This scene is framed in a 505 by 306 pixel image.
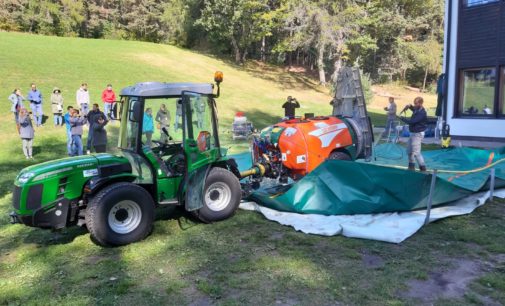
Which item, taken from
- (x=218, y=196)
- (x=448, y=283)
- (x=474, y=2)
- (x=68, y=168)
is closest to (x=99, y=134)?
(x=218, y=196)

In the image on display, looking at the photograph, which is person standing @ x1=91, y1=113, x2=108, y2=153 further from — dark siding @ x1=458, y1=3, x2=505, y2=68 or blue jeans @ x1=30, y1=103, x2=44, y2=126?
dark siding @ x1=458, y1=3, x2=505, y2=68

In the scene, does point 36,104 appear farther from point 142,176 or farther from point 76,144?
point 142,176

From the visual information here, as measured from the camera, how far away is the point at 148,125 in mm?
6371

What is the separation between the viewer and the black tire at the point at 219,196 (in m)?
6.72

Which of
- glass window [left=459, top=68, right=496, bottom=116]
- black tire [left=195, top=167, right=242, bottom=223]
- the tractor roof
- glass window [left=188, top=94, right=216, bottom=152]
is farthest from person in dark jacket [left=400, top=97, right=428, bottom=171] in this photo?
glass window [left=459, top=68, right=496, bottom=116]

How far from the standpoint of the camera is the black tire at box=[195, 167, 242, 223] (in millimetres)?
6723

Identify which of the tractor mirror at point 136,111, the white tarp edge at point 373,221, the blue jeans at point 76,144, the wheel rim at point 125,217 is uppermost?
the tractor mirror at point 136,111

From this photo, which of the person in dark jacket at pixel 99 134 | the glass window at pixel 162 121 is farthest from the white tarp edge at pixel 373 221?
the person in dark jacket at pixel 99 134

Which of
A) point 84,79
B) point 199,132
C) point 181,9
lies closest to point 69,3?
point 181,9

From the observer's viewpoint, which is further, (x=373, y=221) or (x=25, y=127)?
(x=25, y=127)

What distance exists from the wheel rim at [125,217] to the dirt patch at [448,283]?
3.49 meters

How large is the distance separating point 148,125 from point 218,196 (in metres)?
1.58

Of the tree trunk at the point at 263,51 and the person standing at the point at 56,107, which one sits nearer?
the person standing at the point at 56,107

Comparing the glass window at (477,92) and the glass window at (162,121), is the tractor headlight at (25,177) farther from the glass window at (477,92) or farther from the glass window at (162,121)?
the glass window at (477,92)
